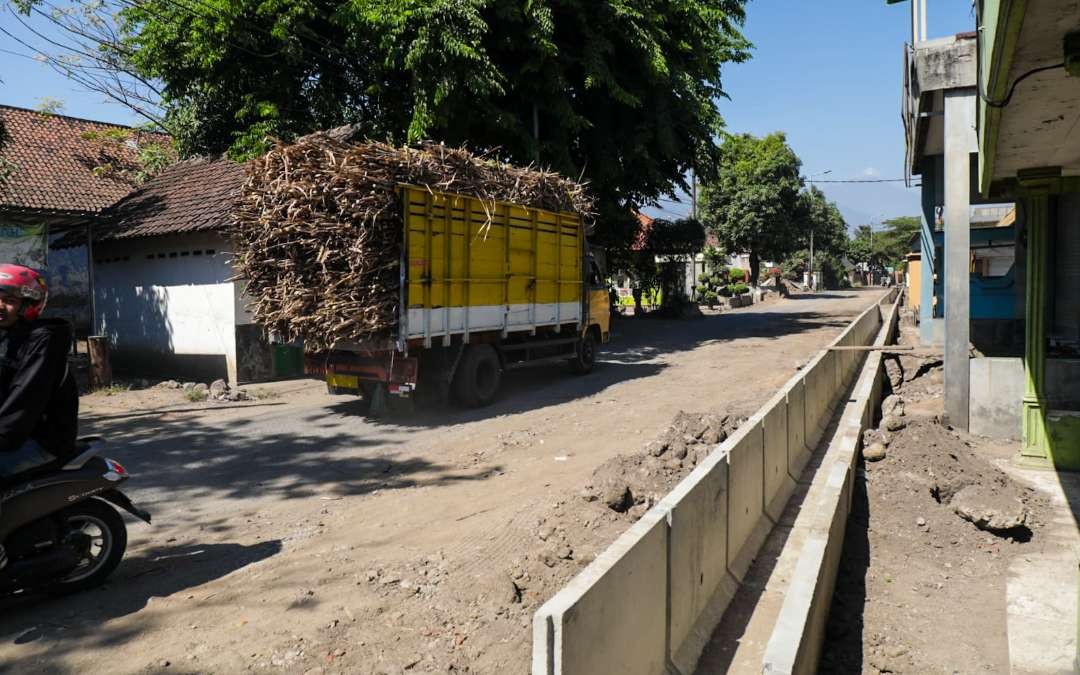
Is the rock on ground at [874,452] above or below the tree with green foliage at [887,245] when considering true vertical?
below

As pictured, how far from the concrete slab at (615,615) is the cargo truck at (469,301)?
19.8 ft

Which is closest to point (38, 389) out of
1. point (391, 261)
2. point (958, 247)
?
point (391, 261)

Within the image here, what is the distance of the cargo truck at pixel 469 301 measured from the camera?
29.2 ft

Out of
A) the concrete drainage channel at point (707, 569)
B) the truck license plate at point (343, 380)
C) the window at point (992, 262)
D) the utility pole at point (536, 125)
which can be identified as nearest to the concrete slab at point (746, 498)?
the concrete drainage channel at point (707, 569)

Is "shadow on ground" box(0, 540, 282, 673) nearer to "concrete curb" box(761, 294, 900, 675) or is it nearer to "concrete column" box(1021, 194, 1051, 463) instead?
"concrete curb" box(761, 294, 900, 675)

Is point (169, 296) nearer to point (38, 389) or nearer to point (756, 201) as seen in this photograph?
point (38, 389)

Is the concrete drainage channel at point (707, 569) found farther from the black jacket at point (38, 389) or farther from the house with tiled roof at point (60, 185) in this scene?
the house with tiled roof at point (60, 185)

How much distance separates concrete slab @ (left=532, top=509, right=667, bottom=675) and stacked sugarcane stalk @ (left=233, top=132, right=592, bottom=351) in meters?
5.97

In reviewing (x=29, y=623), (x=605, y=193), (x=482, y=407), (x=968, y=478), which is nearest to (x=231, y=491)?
(x=29, y=623)

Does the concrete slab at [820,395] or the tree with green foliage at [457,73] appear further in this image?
the tree with green foliage at [457,73]

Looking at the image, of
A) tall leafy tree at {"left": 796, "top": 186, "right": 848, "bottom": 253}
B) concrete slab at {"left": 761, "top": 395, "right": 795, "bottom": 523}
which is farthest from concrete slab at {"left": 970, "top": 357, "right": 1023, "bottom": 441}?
tall leafy tree at {"left": 796, "top": 186, "right": 848, "bottom": 253}

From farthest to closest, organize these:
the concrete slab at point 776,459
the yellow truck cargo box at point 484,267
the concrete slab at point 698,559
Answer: the yellow truck cargo box at point 484,267 → the concrete slab at point 776,459 → the concrete slab at point 698,559

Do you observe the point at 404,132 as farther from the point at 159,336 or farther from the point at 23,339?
the point at 23,339

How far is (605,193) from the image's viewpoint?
18625 millimetres
